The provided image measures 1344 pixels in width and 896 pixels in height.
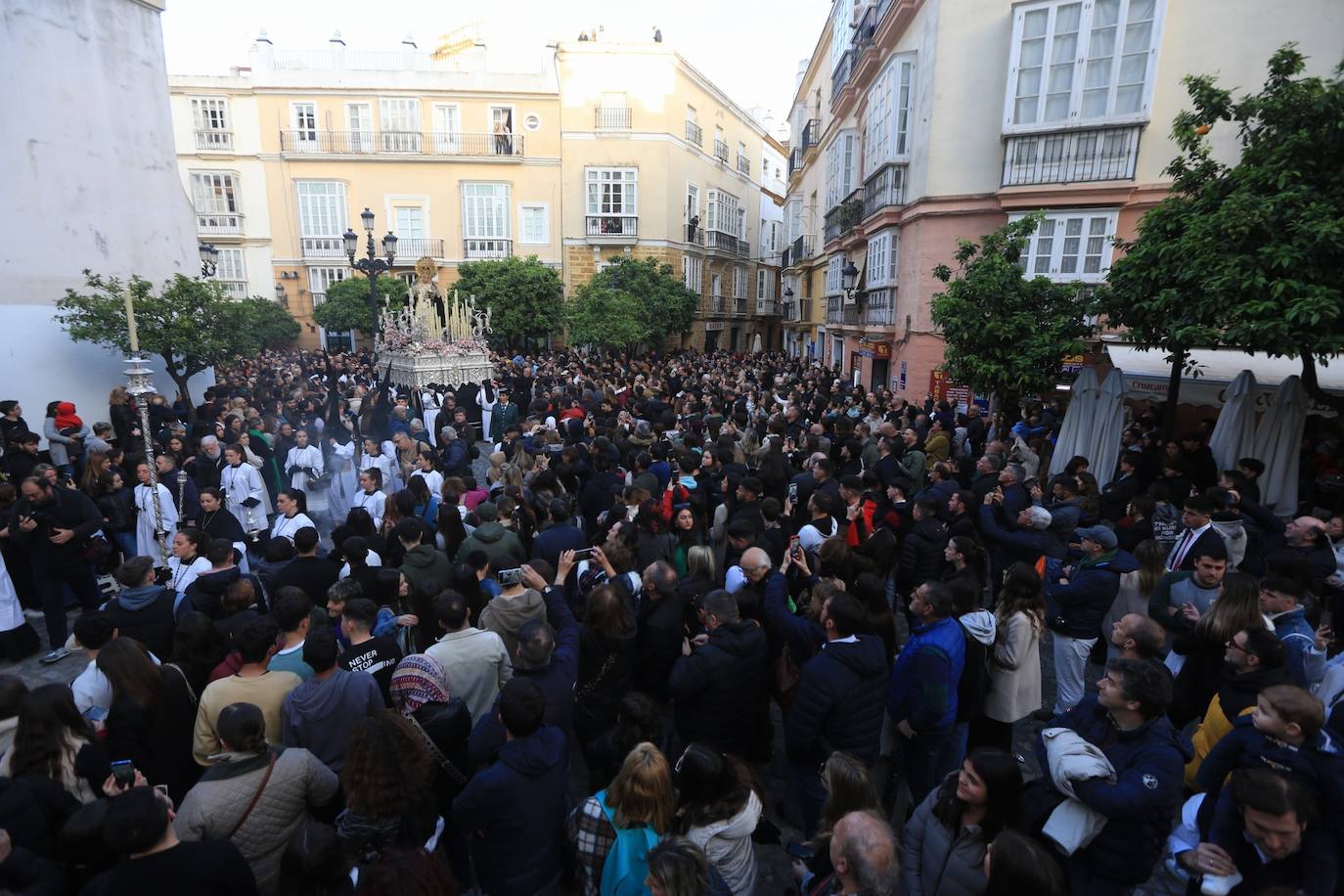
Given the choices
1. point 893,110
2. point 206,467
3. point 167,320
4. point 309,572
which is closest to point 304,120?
point 167,320

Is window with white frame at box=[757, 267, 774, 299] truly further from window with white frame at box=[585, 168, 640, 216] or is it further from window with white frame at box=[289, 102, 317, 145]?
window with white frame at box=[289, 102, 317, 145]

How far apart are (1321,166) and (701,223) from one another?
3021cm

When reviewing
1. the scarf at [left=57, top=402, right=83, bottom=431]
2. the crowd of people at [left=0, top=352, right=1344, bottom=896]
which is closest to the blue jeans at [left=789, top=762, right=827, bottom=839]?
the crowd of people at [left=0, top=352, right=1344, bottom=896]

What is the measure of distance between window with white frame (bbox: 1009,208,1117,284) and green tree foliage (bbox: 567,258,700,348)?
47.8 ft

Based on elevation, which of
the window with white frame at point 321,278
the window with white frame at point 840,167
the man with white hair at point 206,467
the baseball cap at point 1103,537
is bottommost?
the man with white hair at point 206,467

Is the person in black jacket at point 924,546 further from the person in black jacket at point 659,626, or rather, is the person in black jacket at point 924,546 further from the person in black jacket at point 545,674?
the person in black jacket at point 545,674

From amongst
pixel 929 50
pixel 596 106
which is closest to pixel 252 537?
pixel 929 50

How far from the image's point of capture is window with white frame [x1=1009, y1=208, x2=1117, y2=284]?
1322 cm

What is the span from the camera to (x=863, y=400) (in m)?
13.2

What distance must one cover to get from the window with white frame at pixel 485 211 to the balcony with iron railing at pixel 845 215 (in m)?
16.0

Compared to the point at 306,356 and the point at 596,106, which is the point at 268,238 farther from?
the point at 596,106

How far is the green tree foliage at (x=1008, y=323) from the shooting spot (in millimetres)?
9234

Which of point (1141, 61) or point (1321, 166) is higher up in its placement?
point (1141, 61)

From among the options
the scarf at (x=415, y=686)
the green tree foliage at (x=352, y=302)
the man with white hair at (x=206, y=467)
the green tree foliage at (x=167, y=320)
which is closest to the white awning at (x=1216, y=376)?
the scarf at (x=415, y=686)
